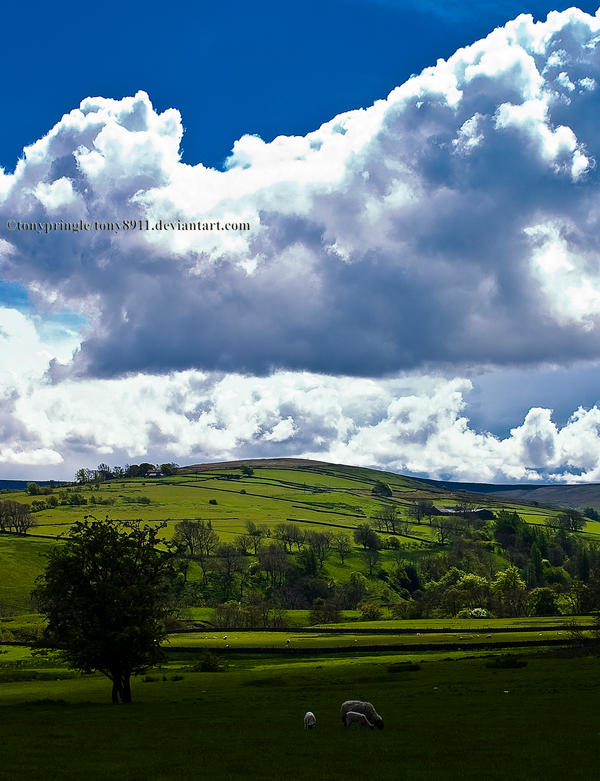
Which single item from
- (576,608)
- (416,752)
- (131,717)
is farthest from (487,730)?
(576,608)

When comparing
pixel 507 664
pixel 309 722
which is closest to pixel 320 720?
pixel 309 722

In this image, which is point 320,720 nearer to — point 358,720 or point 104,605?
point 358,720

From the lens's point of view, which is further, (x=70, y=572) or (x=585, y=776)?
(x=70, y=572)

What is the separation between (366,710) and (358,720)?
101 cm

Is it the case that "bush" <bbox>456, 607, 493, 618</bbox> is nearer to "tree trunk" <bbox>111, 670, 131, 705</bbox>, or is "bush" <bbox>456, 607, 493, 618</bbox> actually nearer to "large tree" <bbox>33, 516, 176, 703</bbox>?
"large tree" <bbox>33, 516, 176, 703</bbox>

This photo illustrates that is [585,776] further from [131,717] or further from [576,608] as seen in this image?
[576,608]

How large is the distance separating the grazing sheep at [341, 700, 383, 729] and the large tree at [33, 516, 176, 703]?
82.3 feet

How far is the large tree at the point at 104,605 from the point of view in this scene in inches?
2613

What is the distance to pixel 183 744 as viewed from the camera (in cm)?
4203

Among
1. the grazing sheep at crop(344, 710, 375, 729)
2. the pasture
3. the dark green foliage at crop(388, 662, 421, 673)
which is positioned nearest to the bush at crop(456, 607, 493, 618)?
the dark green foliage at crop(388, 662, 421, 673)

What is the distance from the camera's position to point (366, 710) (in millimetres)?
47156

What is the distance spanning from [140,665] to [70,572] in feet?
36.5

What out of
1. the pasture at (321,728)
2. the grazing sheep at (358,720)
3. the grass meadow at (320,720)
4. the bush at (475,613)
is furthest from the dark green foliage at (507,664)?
the bush at (475,613)

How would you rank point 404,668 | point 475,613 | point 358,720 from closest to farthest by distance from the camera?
point 358,720 → point 404,668 → point 475,613
